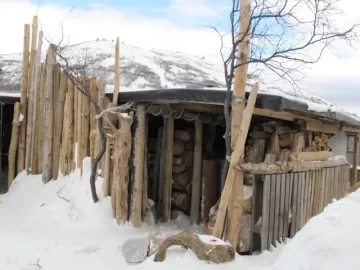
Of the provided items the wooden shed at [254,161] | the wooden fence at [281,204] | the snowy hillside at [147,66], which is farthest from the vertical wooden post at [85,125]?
A: the snowy hillside at [147,66]

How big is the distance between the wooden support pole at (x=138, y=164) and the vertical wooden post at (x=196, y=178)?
129 cm

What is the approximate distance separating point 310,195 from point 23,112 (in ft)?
21.9

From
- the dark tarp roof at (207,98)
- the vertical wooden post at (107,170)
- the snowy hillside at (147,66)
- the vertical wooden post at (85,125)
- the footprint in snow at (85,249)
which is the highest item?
the snowy hillside at (147,66)

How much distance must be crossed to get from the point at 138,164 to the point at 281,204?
2611 mm

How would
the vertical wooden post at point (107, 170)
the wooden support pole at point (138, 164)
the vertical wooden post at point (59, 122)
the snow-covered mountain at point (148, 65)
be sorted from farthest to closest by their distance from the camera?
the snow-covered mountain at point (148, 65) → the vertical wooden post at point (59, 122) → the vertical wooden post at point (107, 170) → the wooden support pole at point (138, 164)

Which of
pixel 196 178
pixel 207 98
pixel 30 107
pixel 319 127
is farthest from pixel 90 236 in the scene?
pixel 319 127

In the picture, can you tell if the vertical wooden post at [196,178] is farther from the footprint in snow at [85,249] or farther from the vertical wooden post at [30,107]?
the vertical wooden post at [30,107]

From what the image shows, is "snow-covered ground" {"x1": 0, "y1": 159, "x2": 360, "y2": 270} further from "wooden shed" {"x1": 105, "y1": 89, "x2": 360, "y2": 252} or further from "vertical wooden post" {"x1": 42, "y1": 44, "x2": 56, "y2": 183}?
"wooden shed" {"x1": 105, "y1": 89, "x2": 360, "y2": 252}

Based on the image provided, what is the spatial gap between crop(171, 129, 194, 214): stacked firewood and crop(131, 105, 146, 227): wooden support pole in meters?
1.25

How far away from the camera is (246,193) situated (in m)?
5.91

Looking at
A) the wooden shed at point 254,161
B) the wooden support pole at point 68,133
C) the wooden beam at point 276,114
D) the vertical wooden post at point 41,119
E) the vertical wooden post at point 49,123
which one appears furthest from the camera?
the vertical wooden post at point 41,119

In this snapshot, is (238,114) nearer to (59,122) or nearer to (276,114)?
(276,114)

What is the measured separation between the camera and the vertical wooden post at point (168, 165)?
783cm

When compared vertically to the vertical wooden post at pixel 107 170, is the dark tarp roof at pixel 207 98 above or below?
above
